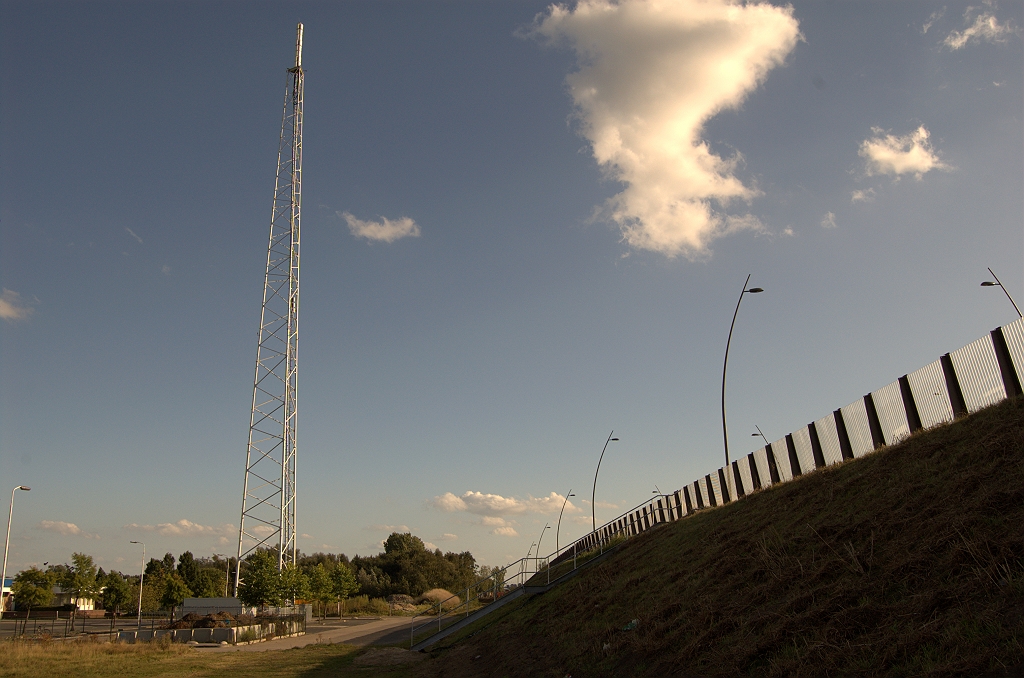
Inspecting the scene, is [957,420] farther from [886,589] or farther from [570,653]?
[570,653]

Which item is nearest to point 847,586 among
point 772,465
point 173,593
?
point 772,465

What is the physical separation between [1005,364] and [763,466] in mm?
12687

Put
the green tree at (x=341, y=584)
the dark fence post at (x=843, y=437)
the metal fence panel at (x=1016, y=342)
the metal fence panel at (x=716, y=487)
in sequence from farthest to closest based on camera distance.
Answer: the green tree at (x=341, y=584), the metal fence panel at (x=716, y=487), the dark fence post at (x=843, y=437), the metal fence panel at (x=1016, y=342)

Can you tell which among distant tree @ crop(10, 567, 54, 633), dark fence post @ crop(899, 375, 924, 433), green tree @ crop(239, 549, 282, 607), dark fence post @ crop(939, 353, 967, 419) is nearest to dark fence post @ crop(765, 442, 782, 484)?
dark fence post @ crop(899, 375, 924, 433)

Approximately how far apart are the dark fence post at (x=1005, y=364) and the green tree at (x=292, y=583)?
42.5 meters

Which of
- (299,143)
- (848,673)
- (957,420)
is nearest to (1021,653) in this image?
(848,673)

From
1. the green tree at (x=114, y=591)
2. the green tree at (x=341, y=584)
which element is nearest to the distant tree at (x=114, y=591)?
the green tree at (x=114, y=591)

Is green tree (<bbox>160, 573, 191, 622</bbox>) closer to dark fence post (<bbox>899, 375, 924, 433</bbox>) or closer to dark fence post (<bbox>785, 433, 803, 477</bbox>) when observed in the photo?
dark fence post (<bbox>785, 433, 803, 477</bbox>)

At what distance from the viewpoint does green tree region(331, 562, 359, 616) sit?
7362cm

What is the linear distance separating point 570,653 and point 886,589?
27.0ft

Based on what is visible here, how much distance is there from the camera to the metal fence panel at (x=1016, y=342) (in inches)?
640

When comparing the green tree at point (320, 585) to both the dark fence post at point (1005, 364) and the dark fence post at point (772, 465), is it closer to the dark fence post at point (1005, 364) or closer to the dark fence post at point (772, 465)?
the dark fence post at point (772, 465)

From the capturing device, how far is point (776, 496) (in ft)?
67.7

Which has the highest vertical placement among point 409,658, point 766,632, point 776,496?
A: point 776,496
